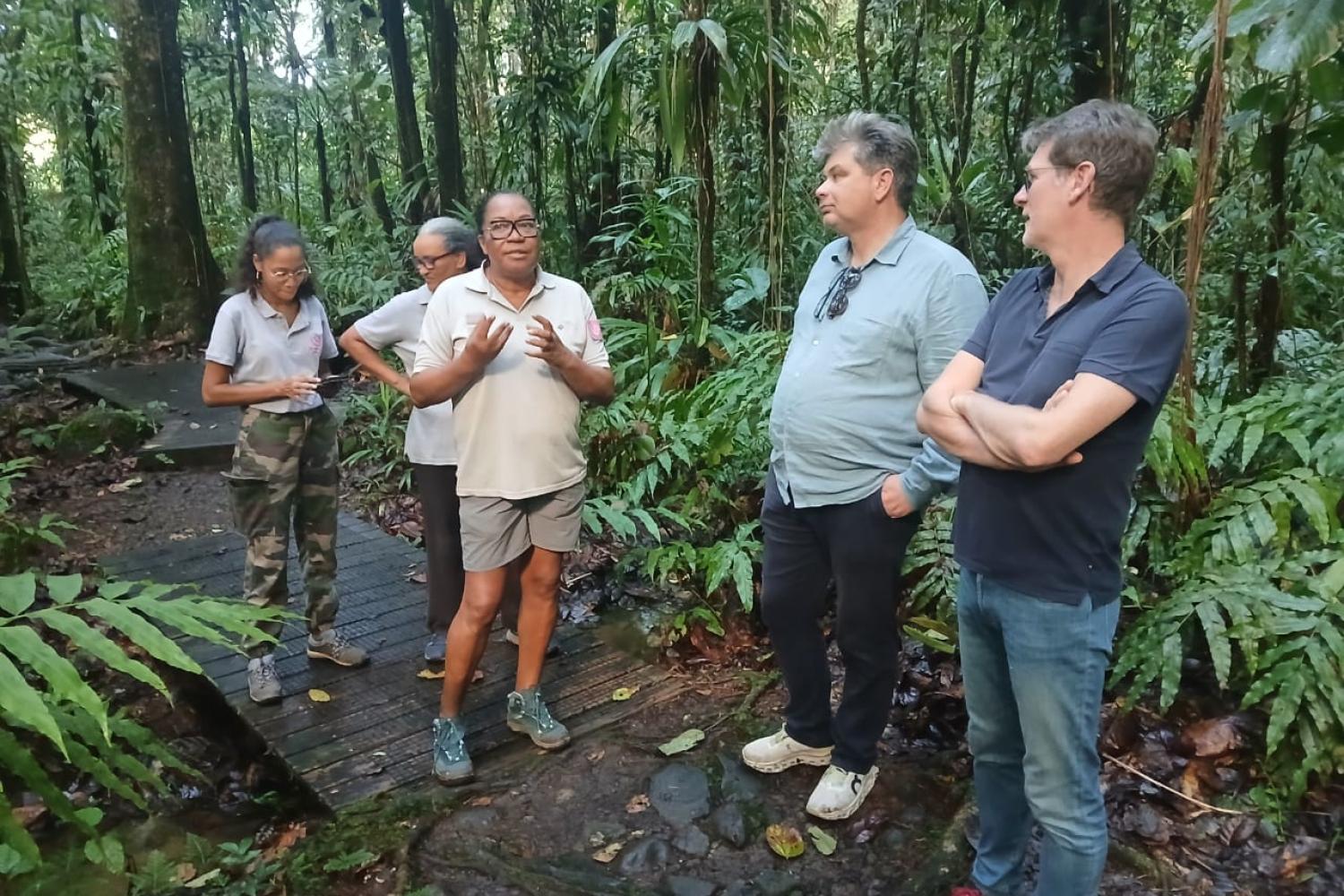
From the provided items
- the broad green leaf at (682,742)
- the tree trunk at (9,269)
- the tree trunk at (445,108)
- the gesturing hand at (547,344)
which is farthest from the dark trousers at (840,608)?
the tree trunk at (9,269)

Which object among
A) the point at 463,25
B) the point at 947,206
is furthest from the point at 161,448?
the point at 463,25

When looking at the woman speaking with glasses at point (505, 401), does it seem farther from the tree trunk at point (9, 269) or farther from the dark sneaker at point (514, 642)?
the tree trunk at point (9, 269)

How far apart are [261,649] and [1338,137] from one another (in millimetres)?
4079

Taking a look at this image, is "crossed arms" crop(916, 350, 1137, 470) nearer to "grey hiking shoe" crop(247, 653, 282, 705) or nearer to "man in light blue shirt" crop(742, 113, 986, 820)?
"man in light blue shirt" crop(742, 113, 986, 820)

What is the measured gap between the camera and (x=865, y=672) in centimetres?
287

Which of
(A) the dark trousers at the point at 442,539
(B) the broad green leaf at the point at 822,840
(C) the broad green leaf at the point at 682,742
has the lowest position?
(B) the broad green leaf at the point at 822,840

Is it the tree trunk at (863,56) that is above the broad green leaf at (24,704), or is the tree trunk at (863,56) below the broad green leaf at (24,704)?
above

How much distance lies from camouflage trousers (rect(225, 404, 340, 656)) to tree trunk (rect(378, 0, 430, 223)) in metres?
7.42

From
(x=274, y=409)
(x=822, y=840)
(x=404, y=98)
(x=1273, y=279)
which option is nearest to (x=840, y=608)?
(x=822, y=840)

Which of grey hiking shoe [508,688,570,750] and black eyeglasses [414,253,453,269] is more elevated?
black eyeglasses [414,253,453,269]

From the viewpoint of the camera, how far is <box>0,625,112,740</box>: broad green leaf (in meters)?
1.94

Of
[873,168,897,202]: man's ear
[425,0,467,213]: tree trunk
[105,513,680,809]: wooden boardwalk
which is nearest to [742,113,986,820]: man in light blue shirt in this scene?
[873,168,897,202]: man's ear

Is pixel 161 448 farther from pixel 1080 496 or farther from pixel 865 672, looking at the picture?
pixel 1080 496

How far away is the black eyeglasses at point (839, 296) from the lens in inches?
105
